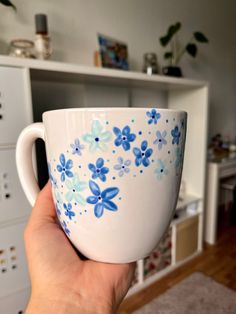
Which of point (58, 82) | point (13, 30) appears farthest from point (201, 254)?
point (13, 30)

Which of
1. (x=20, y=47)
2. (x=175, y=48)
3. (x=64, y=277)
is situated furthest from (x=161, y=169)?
(x=175, y=48)

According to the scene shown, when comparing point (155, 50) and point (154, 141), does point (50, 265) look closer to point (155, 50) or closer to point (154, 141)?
point (154, 141)

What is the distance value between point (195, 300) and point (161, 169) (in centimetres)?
125

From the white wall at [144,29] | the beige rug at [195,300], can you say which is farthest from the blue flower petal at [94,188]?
the beige rug at [195,300]

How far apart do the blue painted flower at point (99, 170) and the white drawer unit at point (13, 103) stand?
1.63 ft

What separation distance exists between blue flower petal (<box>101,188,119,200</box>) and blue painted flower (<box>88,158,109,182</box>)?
0.05ft

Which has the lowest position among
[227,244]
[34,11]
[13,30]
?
[227,244]

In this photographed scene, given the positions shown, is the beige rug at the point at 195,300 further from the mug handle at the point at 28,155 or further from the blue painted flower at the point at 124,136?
the blue painted flower at the point at 124,136

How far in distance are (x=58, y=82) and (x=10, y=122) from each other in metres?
0.50

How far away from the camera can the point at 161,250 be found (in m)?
1.35

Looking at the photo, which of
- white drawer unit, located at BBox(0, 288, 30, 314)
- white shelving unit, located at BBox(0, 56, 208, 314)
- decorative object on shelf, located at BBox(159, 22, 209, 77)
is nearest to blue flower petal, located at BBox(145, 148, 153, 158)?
white shelving unit, located at BBox(0, 56, 208, 314)

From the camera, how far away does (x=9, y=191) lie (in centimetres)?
69

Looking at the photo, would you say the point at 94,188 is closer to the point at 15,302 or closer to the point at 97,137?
the point at 97,137

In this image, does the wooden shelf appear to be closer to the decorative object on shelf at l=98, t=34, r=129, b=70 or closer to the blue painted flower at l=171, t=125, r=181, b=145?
the decorative object on shelf at l=98, t=34, r=129, b=70
